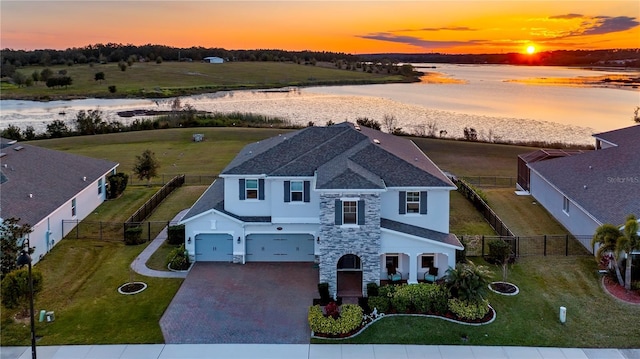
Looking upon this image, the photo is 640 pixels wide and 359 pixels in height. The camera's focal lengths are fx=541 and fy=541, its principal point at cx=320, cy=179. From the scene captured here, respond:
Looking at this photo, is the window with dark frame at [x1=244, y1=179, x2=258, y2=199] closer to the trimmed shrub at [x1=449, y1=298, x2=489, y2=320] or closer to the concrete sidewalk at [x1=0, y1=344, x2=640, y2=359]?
the concrete sidewalk at [x1=0, y1=344, x2=640, y2=359]

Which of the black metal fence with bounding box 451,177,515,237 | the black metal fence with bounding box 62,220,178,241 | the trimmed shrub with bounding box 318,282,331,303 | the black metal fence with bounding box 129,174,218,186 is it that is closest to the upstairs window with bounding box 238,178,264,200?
the black metal fence with bounding box 62,220,178,241

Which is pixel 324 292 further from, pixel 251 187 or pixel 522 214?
pixel 522 214

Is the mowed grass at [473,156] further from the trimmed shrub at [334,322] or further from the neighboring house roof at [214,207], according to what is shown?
the trimmed shrub at [334,322]

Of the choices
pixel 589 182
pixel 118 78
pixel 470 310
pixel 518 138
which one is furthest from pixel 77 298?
pixel 118 78

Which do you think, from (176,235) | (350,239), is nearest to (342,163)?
(350,239)

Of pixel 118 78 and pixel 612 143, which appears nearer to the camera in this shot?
pixel 612 143

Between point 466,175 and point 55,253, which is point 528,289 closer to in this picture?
point 55,253

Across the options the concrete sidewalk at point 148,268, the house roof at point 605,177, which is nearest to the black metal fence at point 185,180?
the concrete sidewalk at point 148,268
